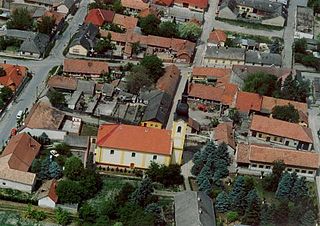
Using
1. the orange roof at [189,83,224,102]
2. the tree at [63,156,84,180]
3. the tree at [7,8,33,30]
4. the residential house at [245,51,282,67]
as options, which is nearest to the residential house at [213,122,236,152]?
the orange roof at [189,83,224,102]

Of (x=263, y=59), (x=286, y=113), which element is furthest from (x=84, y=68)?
(x=286, y=113)

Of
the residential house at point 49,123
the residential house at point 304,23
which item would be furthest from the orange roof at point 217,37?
the residential house at point 49,123

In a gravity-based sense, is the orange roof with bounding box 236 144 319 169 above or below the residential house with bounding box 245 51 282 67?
above

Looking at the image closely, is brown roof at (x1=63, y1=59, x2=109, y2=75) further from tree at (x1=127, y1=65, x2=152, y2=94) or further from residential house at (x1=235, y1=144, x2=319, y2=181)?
residential house at (x1=235, y1=144, x2=319, y2=181)

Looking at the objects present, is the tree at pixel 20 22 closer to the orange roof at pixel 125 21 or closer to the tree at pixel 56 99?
the orange roof at pixel 125 21

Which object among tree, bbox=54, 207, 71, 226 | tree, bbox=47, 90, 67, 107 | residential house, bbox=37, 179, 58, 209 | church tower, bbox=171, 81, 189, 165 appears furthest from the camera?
tree, bbox=47, 90, 67, 107

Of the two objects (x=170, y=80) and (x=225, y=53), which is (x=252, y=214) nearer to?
(x=170, y=80)
